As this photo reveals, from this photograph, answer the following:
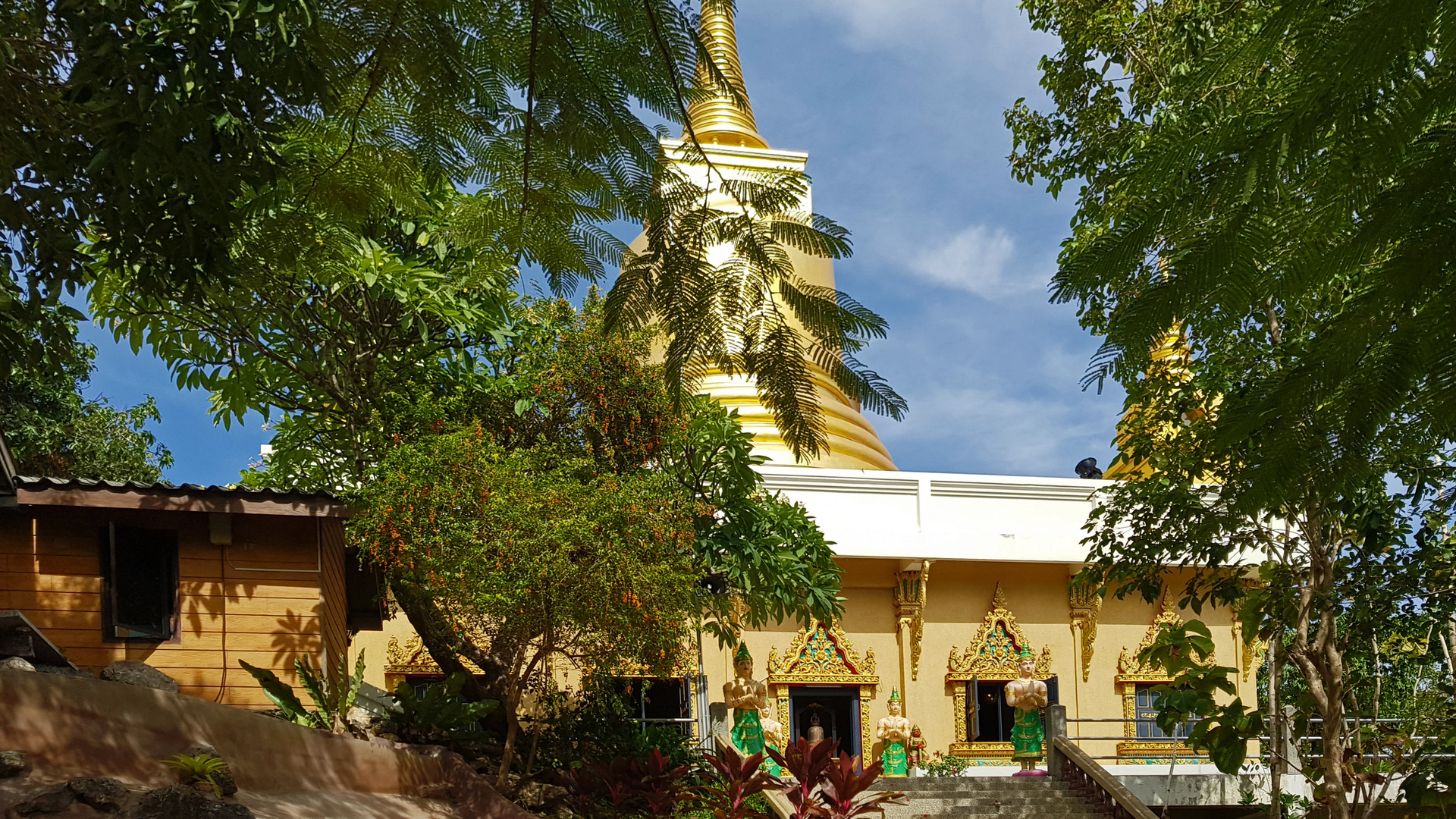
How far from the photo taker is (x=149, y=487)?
9789 mm

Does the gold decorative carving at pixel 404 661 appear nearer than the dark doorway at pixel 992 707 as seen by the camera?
Yes

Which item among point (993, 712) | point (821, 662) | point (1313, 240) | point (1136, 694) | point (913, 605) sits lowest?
point (993, 712)

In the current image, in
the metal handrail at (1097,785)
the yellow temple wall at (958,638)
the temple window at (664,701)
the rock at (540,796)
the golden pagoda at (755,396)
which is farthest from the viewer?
the golden pagoda at (755,396)

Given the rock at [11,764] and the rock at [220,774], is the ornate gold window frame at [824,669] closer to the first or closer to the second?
the rock at [220,774]

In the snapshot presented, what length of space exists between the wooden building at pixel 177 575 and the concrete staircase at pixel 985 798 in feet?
20.2

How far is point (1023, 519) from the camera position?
1730cm

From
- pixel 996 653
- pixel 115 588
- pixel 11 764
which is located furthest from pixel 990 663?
pixel 11 764

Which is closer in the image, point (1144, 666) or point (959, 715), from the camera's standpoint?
point (959, 715)

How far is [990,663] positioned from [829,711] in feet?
7.37

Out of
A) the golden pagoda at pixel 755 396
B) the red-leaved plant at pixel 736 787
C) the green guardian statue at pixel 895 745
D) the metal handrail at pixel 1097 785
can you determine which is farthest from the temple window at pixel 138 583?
the metal handrail at pixel 1097 785

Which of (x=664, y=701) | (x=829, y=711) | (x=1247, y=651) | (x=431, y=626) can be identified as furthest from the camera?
(x=1247, y=651)

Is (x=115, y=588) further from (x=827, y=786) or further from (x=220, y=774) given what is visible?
(x=827, y=786)

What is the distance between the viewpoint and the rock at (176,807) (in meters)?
6.02

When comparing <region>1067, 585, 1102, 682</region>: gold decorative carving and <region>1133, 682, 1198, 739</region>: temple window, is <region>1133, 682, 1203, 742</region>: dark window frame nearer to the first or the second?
<region>1133, 682, 1198, 739</region>: temple window
